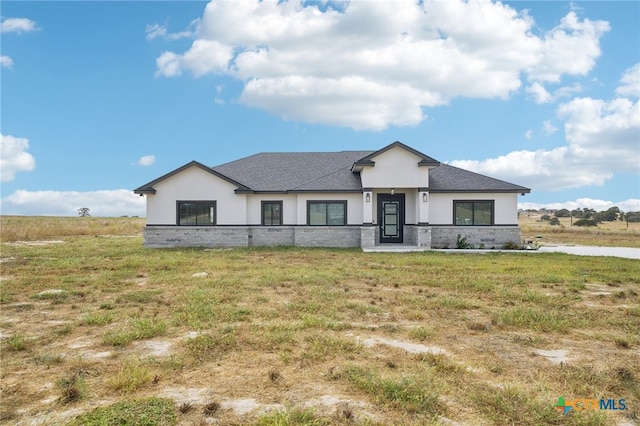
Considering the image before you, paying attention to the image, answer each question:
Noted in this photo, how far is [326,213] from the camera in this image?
21078 millimetres

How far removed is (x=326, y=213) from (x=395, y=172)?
4.48 meters

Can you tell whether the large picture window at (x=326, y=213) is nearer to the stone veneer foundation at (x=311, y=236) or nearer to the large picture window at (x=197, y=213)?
the stone veneer foundation at (x=311, y=236)

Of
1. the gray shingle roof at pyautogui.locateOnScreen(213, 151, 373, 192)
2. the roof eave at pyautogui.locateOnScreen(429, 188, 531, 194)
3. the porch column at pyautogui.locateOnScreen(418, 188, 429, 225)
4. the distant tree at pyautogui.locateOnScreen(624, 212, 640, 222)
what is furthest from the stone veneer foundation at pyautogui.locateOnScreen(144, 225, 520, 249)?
the distant tree at pyautogui.locateOnScreen(624, 212, 640, 222)

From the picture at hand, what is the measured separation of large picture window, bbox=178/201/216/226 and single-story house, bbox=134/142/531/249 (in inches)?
2.3

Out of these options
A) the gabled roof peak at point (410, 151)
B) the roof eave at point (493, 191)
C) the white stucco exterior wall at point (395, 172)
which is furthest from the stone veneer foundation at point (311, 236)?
the gabled roof peak at point (410, 151)

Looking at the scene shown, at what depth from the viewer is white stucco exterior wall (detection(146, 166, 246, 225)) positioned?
2094 centimetres

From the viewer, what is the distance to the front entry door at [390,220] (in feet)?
70.8

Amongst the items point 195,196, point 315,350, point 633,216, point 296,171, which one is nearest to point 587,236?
point 296,171

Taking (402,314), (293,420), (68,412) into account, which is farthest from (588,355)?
(68,412)

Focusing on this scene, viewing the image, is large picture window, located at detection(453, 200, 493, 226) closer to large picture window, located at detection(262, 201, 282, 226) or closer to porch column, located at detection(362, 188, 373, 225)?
porch column, located at detection(362, 188, 373, 225)

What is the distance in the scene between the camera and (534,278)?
11164mm

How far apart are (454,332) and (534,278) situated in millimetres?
6699

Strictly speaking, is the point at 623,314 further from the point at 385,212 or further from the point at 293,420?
the point at 385,212

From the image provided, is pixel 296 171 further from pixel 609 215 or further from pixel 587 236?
pixel 609 215
